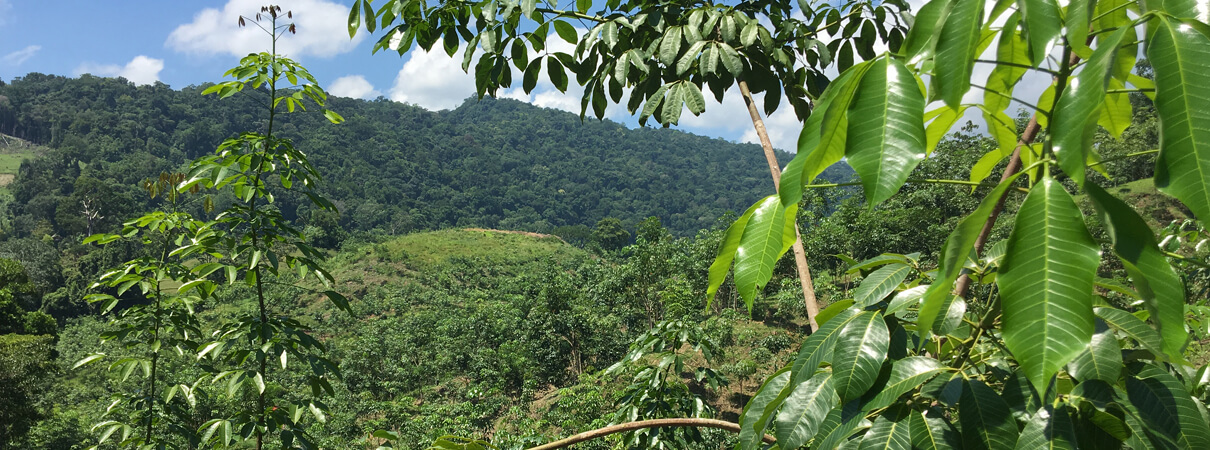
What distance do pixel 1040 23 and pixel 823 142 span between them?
0.14 m

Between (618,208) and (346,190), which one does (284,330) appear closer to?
(346,190)

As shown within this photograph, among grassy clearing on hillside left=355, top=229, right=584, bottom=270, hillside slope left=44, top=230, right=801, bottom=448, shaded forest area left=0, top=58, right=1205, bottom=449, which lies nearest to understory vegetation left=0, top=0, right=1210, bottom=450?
shaded forest area left=0, top=58, right=1205, bottom=449

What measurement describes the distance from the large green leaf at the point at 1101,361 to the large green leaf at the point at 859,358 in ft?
0.43

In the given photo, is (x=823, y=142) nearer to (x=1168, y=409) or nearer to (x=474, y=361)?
(x=1168, y=409)

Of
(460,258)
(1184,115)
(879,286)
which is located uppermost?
(1184,115)

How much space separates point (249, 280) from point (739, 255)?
1426mm

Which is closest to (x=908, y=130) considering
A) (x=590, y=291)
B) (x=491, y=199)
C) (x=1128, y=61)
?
(x=1128, y=61)

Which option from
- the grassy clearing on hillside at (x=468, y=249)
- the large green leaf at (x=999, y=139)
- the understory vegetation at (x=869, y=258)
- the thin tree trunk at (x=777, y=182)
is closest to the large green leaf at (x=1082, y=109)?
the understory vegetation at (x=869, y=258)

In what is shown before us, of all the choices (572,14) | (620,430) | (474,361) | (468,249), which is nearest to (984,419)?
(620,430)

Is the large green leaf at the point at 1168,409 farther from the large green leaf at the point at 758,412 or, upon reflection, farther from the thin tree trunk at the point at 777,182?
the thin tree trunk at the point at 777,182

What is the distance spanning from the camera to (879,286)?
0.62 meters

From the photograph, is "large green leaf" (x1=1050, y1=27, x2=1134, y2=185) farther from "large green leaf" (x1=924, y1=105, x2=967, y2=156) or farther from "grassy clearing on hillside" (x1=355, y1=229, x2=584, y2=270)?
"grassy clearing on hillside" (x1=355, y1=229, x2=584, y2=270)

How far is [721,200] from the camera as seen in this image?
286 feet

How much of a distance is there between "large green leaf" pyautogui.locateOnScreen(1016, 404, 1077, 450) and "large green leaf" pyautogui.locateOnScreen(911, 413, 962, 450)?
49 mm
